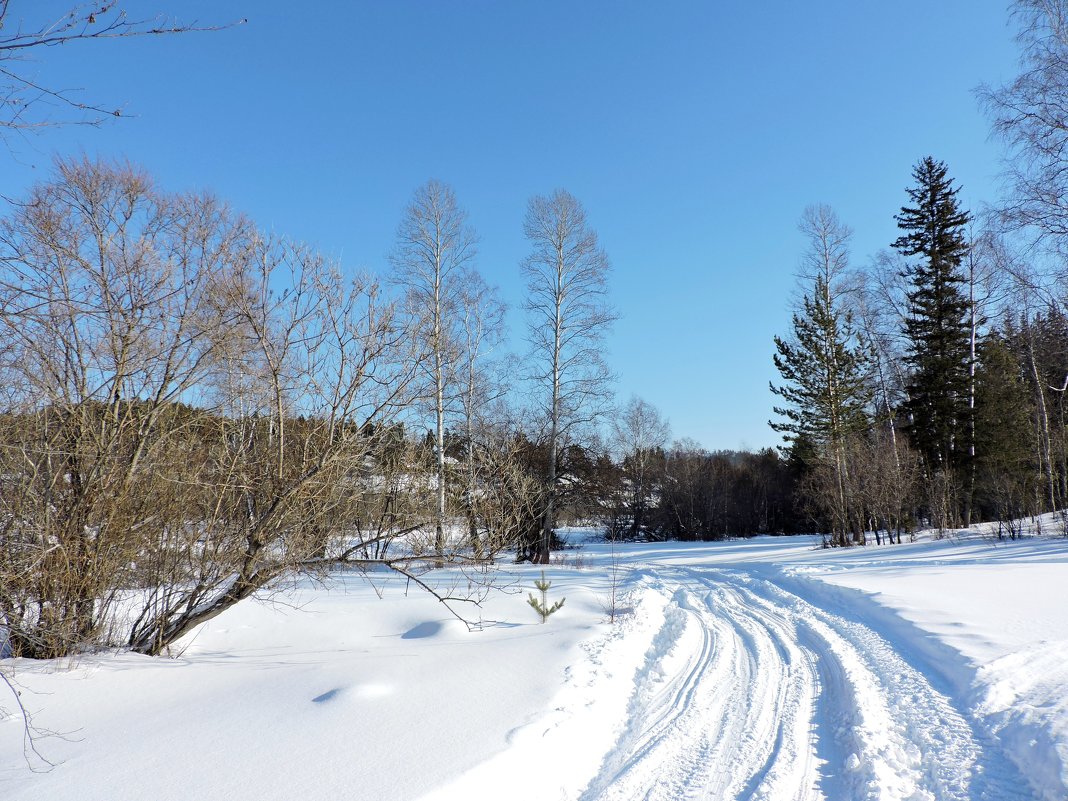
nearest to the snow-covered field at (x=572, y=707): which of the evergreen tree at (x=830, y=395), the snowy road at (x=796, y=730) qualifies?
the snowy road at (x=796, y=730)

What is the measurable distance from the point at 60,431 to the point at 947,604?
10676 millimetres

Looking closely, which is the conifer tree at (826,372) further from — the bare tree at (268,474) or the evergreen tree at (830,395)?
the bare tree at (268,474)

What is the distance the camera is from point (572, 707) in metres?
4.45

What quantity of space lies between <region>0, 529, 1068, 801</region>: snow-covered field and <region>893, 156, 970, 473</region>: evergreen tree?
57.3 feet

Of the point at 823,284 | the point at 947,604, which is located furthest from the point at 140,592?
the point at 823,284

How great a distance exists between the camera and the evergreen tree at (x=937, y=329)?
2280 cm

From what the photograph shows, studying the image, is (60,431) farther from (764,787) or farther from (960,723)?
(960,723)

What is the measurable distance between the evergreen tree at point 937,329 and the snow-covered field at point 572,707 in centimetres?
1748

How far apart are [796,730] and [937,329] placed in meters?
25.1

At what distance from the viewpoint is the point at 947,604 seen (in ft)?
24.9

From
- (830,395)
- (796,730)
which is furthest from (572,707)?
(830,395)

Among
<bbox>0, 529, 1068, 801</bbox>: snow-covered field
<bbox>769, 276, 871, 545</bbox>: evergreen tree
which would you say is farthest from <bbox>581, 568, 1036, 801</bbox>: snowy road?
<bbox>769, 276, 871, 545</bbox>: evergreen tree

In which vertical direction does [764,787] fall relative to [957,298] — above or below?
below

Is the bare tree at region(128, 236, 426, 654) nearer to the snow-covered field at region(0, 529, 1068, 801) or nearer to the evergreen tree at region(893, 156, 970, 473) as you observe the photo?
the snow-covered field at region(0, 529, 1068, 801)
